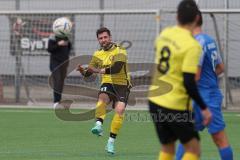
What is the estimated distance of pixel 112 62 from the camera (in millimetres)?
13758

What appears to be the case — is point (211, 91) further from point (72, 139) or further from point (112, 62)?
point (72, 139)

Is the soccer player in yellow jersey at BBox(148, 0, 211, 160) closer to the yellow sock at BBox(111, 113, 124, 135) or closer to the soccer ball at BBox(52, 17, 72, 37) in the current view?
the yellow sock at BBox(111, 113, 124, 135)

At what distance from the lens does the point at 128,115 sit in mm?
19734

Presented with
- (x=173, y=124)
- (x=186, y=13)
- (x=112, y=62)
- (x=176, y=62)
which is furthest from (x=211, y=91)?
(x=112, y=62)

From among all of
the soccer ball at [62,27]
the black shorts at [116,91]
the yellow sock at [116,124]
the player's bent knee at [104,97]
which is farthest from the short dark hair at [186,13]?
the soccer ball at [62,27]

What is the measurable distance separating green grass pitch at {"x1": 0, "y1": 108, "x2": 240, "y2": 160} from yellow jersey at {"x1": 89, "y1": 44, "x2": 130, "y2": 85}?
1.16 metres

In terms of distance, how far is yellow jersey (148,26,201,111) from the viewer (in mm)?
7855

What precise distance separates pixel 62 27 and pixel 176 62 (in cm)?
1249

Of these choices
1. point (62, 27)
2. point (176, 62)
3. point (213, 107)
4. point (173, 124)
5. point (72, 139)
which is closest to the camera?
point (176, 62)

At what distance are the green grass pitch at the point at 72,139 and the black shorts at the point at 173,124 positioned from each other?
3603 millimetres

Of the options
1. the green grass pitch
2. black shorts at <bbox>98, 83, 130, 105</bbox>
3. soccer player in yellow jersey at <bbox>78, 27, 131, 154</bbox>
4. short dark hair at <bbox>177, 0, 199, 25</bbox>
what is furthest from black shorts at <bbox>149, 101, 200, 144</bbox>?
black shorts at <bbox>98, 83, 130, 105</bbox>

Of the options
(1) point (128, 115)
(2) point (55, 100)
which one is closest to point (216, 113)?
(1) point (128, 115)

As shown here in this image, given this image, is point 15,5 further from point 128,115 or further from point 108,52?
point 108,52

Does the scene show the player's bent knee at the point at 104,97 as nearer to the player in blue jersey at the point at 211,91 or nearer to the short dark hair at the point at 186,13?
the player in blue jersey at the point at 211,91
